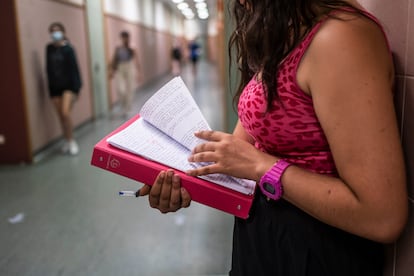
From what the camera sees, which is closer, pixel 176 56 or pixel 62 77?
pixel 62 77

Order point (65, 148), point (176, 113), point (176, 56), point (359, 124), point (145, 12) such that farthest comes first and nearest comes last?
point (176, 56) < point (145, 12) < point (65, 148) < point (176, 113) < point (359, 124)

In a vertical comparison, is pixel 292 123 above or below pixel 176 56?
above

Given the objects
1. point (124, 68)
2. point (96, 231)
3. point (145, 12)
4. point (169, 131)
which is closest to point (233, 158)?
point (169, 131)

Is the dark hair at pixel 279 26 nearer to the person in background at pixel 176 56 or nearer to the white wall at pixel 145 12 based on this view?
the white wall at pixel 145 12

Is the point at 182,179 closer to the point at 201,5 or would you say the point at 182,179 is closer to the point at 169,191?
the point at 169,191

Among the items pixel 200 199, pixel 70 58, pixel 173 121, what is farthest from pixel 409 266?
pixel 70 58

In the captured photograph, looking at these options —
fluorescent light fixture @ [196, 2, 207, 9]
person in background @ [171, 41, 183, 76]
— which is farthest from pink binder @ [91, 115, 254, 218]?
person in background @ [171, 41, 183, 76]

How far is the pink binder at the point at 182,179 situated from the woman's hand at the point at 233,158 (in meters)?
0.04

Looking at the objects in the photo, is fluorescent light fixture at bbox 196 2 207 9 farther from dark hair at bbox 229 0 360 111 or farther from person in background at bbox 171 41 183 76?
person in background at bbox 171 41 183 76

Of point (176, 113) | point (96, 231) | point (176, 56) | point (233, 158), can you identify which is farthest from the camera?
point (176, 56)

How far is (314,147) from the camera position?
64 cm

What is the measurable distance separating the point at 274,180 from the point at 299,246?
0.14 metres

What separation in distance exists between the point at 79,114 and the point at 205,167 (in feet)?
13.9

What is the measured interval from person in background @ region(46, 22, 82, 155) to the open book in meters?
3.29
